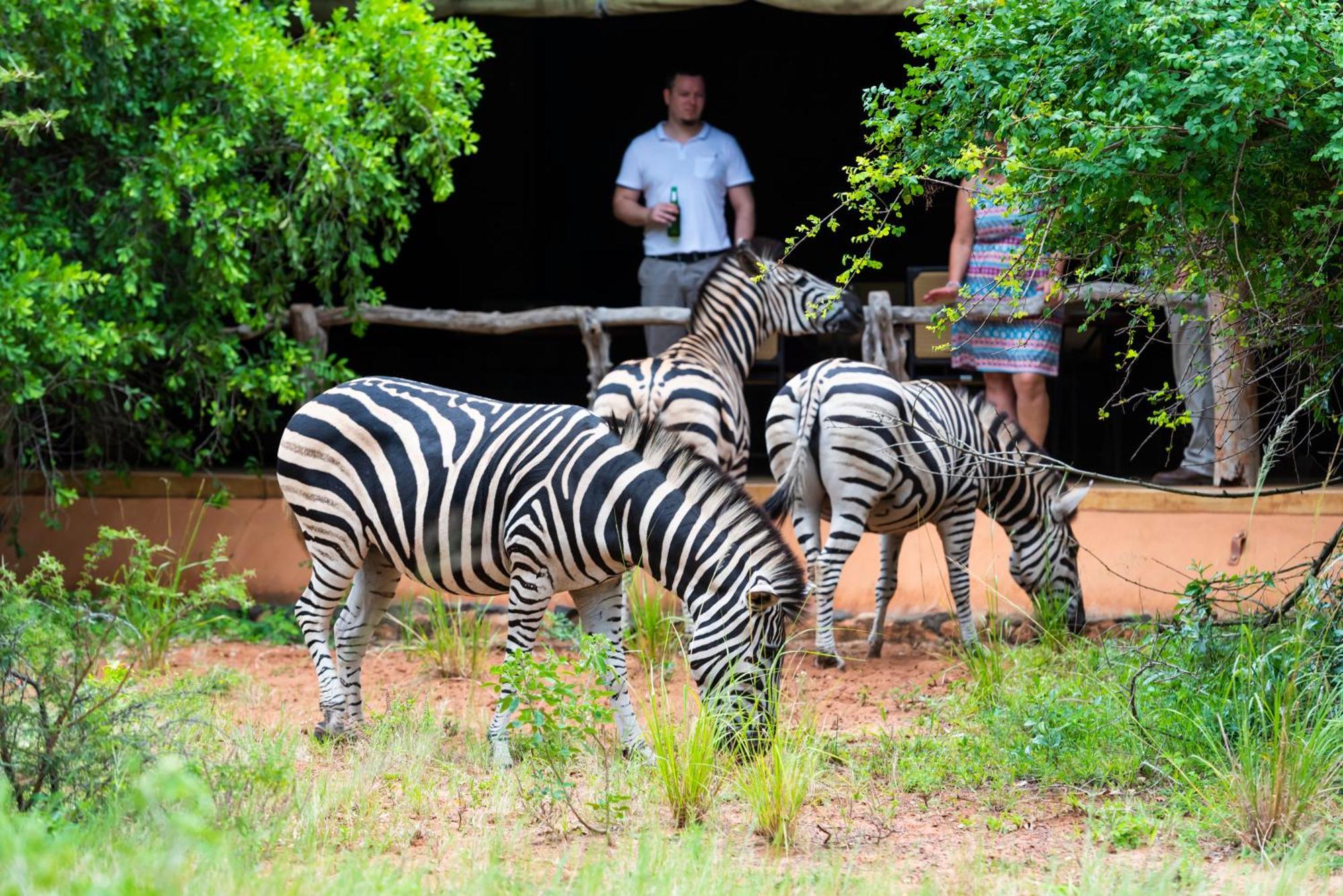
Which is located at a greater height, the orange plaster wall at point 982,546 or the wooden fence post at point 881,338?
the wooden fence post at point 881,338

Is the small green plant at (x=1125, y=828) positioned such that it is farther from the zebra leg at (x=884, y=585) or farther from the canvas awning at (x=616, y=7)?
the canvas awning at (x=616, y=7)

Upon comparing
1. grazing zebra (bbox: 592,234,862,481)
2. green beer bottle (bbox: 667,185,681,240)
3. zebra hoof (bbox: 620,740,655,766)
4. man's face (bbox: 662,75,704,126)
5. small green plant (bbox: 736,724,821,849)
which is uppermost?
man's face (bbox: 662,75,704,126)

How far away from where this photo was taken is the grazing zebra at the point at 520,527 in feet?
16.2

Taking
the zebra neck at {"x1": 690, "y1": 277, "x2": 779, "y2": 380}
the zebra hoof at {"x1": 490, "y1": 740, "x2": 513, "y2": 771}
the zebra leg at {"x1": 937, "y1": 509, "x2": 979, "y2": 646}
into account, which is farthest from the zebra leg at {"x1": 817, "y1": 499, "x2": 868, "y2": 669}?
the zebra hoof at {"x1": 490, "y1": 740, "x2": 513, "y2": 771}

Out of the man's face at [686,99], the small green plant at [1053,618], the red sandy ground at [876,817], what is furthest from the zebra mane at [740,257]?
the small green plant at [1053,618]

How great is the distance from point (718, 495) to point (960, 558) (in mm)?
2664

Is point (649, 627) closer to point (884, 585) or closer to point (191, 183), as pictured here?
point (884, 585)

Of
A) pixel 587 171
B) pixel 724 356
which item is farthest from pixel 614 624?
pixel 587 171

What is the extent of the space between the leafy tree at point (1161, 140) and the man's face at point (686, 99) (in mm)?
3996

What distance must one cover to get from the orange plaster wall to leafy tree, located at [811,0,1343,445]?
2.36 metres

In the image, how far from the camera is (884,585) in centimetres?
754

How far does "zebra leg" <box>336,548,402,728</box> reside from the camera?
5977 millimetres

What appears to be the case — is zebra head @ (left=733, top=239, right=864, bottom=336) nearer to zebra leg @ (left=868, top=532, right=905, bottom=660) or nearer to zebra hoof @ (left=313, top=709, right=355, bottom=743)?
zebra leg @ (left=868, top=532, right=905, bottom=660)

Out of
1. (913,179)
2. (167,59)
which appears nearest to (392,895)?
(913,179)
